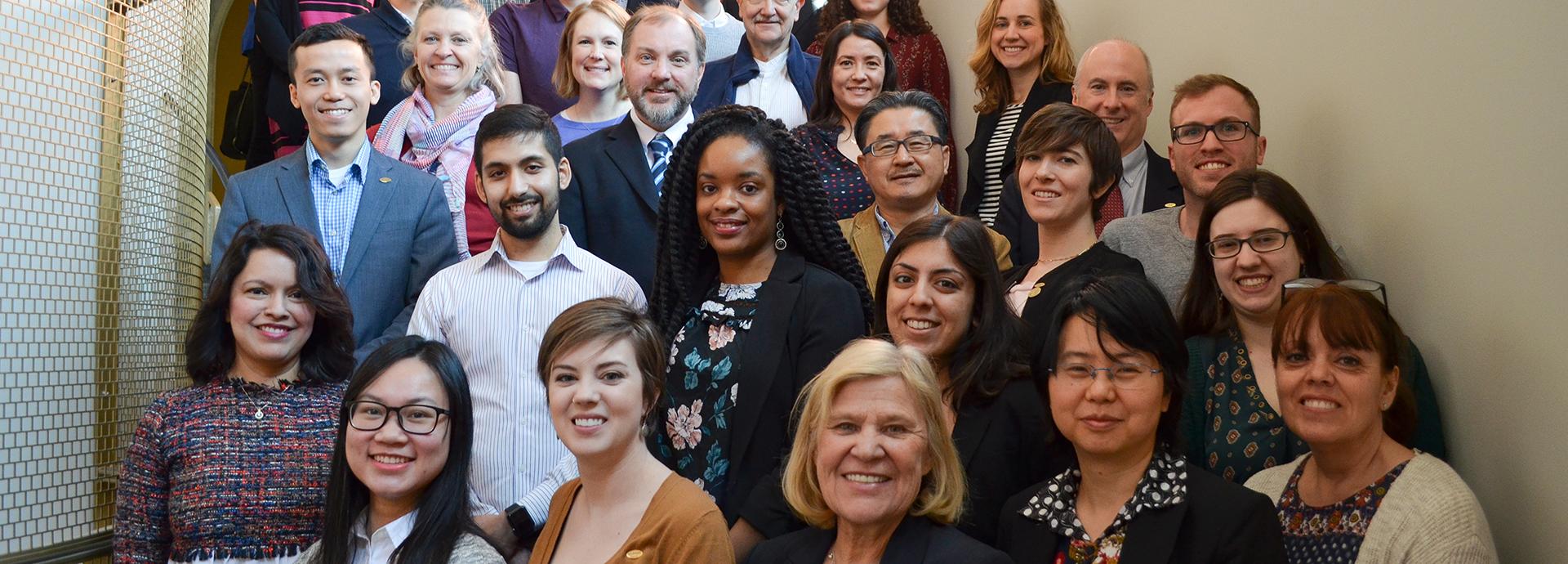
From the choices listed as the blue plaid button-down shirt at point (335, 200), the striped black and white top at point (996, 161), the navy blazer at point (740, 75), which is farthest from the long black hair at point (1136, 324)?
the navy blazer at point (740, 75)

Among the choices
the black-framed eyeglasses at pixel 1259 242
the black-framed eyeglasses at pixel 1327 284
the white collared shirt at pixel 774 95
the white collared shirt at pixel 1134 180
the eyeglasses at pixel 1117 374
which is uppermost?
the white collared shirt at pixel 774 95

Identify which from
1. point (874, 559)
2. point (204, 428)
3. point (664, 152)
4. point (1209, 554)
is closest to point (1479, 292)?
point (1209, 554)

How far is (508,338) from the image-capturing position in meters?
3.71

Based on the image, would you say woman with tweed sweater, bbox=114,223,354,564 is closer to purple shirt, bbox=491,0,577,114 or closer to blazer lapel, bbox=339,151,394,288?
blazer lapel, bbox=339,151,394,288

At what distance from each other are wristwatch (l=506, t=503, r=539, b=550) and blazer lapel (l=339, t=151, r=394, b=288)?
133 cm

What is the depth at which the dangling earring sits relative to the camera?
139 inches

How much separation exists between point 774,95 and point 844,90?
19.8 inches

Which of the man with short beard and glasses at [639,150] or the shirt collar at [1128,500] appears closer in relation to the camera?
the shirt collar at [1128,500]

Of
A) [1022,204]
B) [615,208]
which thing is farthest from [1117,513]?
[615,208]

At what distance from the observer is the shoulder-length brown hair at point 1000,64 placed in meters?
5.37

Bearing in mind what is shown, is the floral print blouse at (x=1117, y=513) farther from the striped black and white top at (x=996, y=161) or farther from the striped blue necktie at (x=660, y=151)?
the striped blue necktie at (x=660, y=151)

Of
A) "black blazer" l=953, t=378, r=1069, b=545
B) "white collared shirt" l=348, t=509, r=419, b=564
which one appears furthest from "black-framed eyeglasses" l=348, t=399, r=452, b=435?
"black blazer" l=953, t=378, r=1069, b=545

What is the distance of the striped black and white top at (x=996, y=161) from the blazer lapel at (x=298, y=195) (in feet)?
7.35

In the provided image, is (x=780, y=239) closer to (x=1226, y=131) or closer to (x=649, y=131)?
A: (x=1226, y=131)
